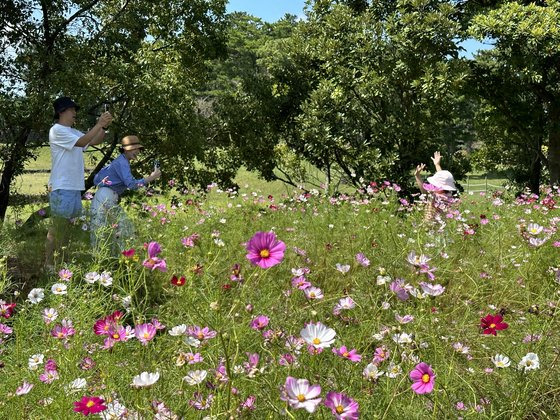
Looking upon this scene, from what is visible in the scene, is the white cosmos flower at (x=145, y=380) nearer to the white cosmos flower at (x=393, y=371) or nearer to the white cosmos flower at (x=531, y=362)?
the white cosmos flower at (x=393, y=371)

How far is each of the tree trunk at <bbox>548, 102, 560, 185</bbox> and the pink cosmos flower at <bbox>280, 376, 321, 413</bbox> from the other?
1047 centimetres

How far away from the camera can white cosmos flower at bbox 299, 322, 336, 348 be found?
1.26 metres

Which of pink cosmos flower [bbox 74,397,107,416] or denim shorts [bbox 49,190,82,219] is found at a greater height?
pink cosmos flower [bbox 74,397,107,416]

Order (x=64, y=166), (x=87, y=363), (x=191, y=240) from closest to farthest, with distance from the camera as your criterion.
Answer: (x=87, y=363) → (x=191, y=240) → (x=64, y=166)

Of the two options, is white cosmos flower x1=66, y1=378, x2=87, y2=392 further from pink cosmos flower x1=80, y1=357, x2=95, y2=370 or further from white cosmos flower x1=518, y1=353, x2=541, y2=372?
white cosmos flower x1=518, y1=353, x2=541, y2=372

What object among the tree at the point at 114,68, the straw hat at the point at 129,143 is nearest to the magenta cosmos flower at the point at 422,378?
the straw hat at the point at 129,143

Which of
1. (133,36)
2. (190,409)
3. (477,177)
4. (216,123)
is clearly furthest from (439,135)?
(477,177)

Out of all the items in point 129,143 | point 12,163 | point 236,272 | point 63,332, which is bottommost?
point 12,163

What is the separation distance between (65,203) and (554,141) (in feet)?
33.2

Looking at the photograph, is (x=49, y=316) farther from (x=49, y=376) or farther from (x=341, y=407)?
(x=341, y=407)

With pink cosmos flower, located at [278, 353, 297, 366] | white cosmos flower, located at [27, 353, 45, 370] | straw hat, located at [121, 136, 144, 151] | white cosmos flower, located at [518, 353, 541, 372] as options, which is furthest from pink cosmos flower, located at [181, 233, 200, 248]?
straw hat, located at [121, 136, 144, 151]

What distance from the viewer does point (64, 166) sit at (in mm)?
3941

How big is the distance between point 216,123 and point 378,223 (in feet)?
19.4

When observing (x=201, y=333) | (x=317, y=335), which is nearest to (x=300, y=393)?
(x=317, y=335)
